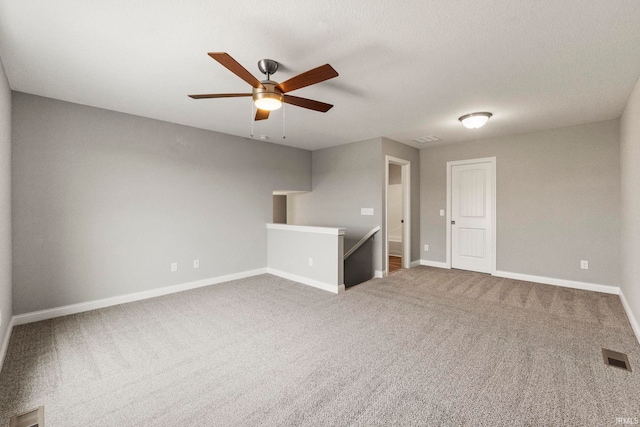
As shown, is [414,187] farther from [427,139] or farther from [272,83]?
[272,83]

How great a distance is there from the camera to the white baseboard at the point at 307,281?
412 centimetres

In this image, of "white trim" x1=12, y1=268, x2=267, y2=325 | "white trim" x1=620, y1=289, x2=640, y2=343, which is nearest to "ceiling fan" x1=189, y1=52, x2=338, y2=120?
"white trim" x1=12, y1=268, x2=267, y2=325

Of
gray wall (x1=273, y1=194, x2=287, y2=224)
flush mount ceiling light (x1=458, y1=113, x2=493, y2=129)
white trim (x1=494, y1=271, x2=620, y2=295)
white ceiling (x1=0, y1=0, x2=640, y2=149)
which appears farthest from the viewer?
gray wall (x1=273, y1=194, x2=287, y2=224)

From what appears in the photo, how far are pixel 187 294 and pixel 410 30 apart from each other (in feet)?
13.5

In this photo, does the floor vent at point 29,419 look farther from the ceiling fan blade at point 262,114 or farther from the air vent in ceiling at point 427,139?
the air vent in ceiling at point 427,139

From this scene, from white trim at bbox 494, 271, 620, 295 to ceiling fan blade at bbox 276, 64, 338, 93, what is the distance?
4.74 metres

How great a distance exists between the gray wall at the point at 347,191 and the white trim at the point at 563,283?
2230 millimetres

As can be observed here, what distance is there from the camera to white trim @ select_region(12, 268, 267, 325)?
3.12 meters

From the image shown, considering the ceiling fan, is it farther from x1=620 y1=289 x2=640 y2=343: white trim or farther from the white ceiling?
x1=620 y1=289 x2=640 y2=343: white trim

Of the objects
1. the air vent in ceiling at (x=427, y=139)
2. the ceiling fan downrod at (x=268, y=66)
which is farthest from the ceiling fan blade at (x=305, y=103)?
the air vent in ceiling at (x=427, y=139)

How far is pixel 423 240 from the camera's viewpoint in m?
5.98

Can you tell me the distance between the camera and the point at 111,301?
362 centimetres

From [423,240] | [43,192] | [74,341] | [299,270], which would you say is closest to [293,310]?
[299,270]

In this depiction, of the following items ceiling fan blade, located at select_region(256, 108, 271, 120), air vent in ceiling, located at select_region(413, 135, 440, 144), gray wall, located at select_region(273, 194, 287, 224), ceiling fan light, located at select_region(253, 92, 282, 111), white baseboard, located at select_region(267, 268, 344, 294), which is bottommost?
white baseboard, located at select_region(267, 268, 344, 294)
